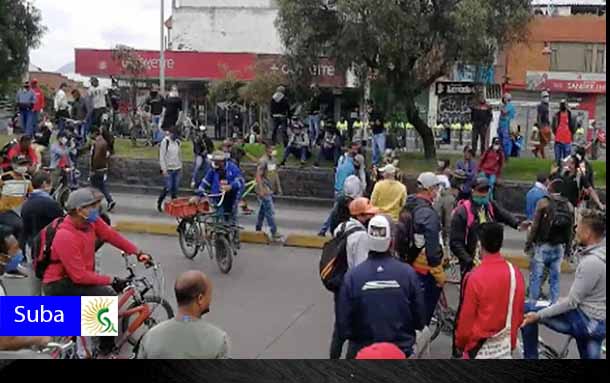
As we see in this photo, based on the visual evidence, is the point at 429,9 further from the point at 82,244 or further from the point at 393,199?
the point at 82,244

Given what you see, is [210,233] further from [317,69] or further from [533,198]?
[533,198]

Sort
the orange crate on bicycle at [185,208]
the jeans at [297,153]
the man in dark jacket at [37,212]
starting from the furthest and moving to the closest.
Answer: the jeans at [297,153] → the orange crate on bicycle at [185,208] → the man in dark jacket at [37,212]

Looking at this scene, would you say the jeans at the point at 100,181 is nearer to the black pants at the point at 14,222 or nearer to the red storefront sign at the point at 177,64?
the black pants at the point at 14,222

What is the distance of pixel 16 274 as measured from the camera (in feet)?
14.8

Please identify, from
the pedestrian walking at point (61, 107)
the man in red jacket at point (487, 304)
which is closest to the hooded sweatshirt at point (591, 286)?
the man in red jacket at point (487, 304)

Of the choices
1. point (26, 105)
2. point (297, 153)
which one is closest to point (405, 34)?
→ point (297, 153)

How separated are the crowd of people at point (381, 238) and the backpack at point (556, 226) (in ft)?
0.04

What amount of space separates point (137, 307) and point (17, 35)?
1689 millimetres

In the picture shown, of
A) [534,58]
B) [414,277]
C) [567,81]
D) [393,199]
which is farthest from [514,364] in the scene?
[393,199]

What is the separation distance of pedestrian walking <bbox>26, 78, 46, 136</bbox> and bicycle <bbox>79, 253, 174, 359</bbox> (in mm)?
1153

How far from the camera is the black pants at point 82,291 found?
4.24m

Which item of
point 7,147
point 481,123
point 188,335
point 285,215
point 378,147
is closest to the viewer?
point 188,335

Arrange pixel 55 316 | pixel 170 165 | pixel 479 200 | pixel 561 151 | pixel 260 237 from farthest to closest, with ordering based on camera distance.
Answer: pixel 260 237, pixel 561 151, pixel 170 165, pixel 479 200, pixel 55 316

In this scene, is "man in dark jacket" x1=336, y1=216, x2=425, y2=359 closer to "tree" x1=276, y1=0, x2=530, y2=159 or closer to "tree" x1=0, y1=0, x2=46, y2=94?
"tree" x1=0, y1=0, x2=46, y2=94
